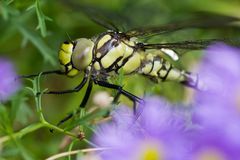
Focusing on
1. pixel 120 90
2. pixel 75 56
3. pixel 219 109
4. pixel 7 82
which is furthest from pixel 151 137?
pixel 7 82

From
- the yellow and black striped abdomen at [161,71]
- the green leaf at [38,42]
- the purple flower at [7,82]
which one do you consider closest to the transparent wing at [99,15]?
the yellow and black striped abdomen at [161,71]

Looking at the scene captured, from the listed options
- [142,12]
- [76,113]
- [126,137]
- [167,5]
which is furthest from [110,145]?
[167,5]

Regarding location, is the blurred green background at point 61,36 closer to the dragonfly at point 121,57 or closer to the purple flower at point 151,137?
the dragonfly at point 121,57

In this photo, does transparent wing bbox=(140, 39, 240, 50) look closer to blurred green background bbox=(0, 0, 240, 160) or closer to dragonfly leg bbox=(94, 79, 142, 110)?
blurred green background bbox=(0, 0, 240, 160)

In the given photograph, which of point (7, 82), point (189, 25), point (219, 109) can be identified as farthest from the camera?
point (7, 82)

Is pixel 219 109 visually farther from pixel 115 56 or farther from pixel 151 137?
pixel 115 56

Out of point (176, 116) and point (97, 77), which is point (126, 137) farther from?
point (97, 77)
